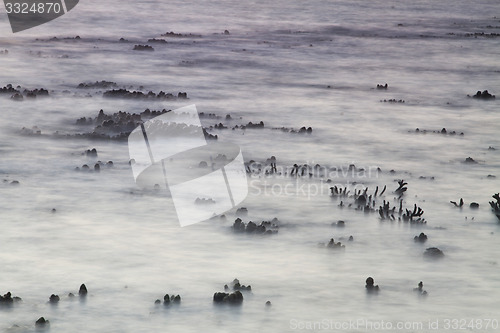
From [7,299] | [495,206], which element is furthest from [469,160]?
[7,299]

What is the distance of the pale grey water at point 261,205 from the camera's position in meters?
11.7

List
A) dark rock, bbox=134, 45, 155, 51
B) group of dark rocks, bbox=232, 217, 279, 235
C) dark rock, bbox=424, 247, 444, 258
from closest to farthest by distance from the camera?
dark rock, bbox=424, 247, 444, 258
group of dark rocks, bbox=232, 217, 279, 235
dark rock, bbox=134, 45, 155, 51

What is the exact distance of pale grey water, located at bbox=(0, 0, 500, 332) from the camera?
38.3 ft

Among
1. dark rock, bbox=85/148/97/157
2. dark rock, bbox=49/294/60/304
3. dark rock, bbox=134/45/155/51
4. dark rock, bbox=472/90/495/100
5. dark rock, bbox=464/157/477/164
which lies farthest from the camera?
dark rock, bbox=134/45/155/51

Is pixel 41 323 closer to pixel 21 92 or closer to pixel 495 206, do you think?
pixel 495 206

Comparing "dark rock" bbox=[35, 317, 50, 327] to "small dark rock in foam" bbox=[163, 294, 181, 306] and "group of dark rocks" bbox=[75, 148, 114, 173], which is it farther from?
"group of dark rocks" bbox=[75, 148, 114, 173]

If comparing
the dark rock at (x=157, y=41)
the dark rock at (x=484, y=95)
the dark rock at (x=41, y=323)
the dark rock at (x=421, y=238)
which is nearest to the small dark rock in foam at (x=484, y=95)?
the dark rock at (x=484, y=95)

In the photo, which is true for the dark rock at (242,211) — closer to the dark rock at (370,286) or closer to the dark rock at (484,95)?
the dark rock at (370,286)

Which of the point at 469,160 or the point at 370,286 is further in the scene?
the point at 469,160

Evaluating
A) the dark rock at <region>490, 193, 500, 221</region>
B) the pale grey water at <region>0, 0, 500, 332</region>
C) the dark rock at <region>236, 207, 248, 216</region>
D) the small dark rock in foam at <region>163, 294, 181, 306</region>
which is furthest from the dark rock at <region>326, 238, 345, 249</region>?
the dark rock at <region>490, 193, 500, 221</region>

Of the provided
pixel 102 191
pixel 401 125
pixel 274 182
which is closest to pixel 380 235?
pixel 274 182

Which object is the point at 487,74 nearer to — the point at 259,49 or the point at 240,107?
the point at 259,49

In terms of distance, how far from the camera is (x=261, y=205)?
55.1 ft

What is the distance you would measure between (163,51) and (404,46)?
48.6 feet
